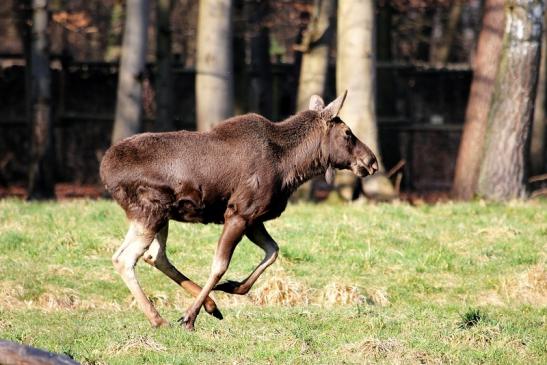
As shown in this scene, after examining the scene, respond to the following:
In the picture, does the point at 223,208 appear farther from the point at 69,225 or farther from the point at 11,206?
the point at 11,206

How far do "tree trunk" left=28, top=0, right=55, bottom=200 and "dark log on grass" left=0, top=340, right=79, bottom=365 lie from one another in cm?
1377

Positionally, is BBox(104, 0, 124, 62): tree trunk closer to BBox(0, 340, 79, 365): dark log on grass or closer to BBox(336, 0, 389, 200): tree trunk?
BBox(336, 0, 389, 200): tree trunk

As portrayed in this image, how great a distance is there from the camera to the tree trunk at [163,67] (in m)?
22.8

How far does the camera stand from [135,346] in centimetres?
888

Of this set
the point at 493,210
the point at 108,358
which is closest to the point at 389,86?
the point at 493,210

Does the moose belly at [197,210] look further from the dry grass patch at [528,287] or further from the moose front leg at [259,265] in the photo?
the dry grass patch at [528,287]

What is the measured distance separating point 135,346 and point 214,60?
10273 mm

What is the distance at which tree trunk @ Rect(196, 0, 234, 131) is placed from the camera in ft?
60.9

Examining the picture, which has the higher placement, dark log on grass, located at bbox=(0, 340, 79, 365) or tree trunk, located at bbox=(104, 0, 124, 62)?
tree trunk, located at bbox=(104, 0, 124, 62)

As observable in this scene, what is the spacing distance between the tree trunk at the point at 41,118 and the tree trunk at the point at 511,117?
7.43 meters

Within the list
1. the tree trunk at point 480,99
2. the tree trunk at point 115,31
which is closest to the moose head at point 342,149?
the tree trunk at point 480,99

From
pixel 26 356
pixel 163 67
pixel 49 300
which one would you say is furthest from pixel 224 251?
pixel 163 67

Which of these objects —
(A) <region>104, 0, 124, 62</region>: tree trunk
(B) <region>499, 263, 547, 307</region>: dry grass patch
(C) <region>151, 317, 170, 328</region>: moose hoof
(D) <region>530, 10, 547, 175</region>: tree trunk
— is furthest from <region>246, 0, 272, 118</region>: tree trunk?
(C) <region>151, 317, 170, 328</region>: moose hoof

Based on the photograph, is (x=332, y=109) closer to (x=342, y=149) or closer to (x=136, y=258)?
(x=342, y=149)
